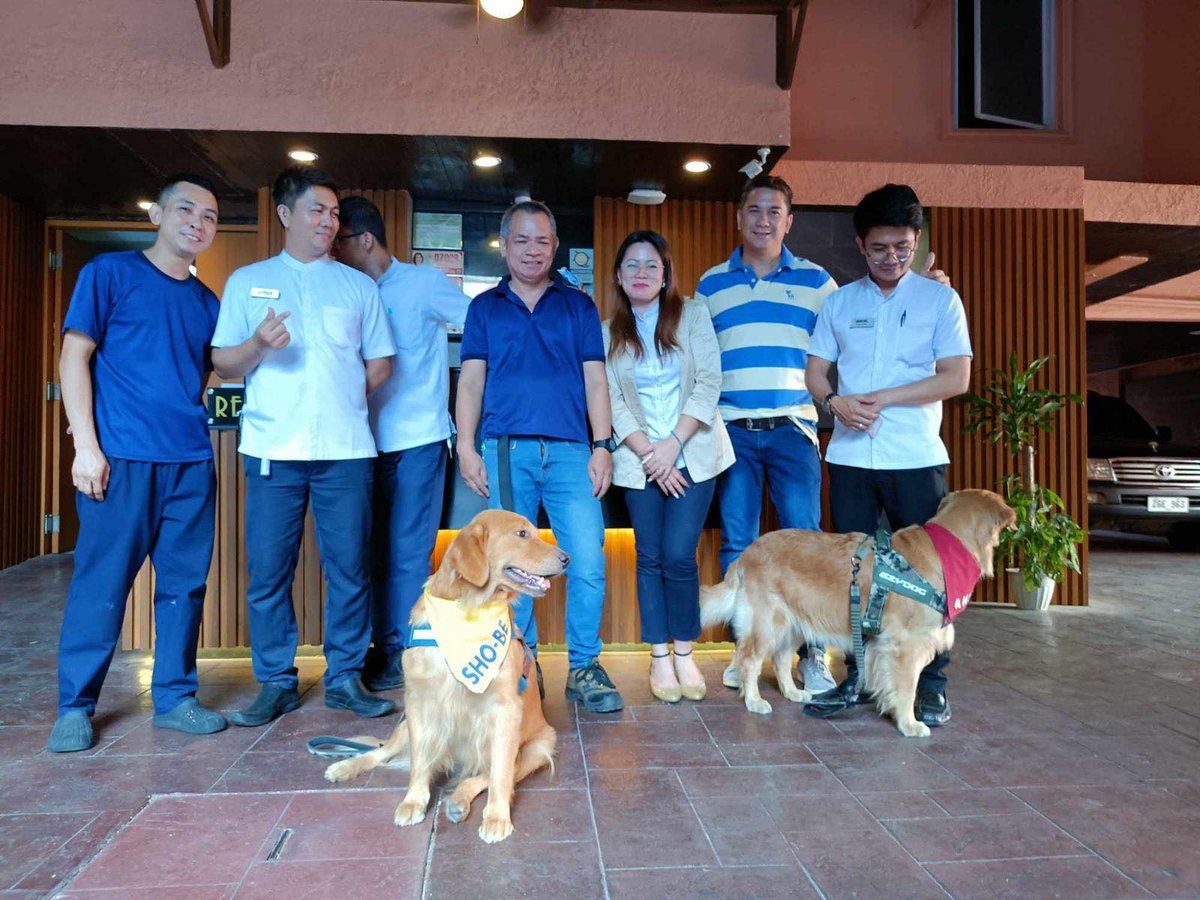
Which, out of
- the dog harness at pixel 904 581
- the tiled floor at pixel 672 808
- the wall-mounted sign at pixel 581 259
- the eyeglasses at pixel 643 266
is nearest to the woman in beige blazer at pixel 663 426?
the eyeglasses at pixel 643 266

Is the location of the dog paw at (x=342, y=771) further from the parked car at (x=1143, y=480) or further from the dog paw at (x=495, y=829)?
the parked car at (x=1143, y=480)

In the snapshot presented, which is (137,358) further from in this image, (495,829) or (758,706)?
(758,706)

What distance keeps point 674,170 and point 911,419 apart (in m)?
2.34

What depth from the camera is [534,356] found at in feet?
8.68

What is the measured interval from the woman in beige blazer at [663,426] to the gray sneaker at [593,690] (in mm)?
217

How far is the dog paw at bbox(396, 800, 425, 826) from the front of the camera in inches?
69.7

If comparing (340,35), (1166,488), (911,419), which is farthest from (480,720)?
(1166,488)

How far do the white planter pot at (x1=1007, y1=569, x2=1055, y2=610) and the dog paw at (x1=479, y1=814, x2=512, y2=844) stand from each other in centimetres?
427

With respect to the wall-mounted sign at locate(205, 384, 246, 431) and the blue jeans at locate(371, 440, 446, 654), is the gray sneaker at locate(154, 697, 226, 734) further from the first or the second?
the wall-mounted sign at locate(205, 384, 246, 431)

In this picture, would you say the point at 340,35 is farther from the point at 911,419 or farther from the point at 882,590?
the point at 882,590

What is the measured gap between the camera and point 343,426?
99.0 inches

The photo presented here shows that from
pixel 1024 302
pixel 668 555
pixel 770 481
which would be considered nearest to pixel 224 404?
pixel 668 555

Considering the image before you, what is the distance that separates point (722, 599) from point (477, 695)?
1.27 meters

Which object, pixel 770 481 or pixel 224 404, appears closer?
pixel 770 481
